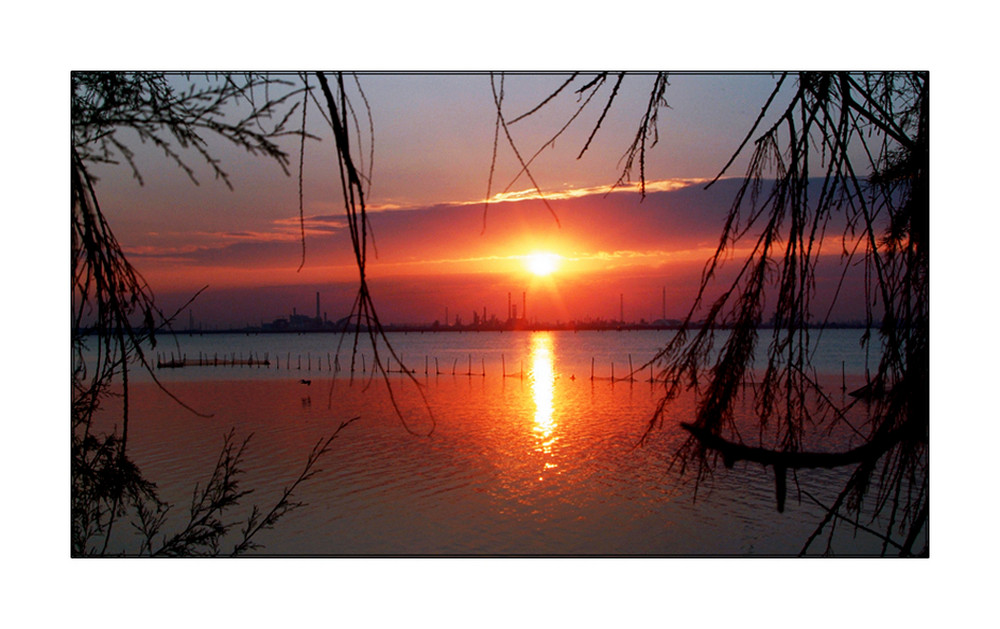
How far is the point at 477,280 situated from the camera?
554cm

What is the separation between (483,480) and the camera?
1061 centimetres

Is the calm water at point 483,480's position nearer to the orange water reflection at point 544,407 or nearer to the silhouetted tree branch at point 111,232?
the orange water reflection at point 544,407

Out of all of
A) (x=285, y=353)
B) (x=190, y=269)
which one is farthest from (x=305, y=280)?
(x=285, y=353)

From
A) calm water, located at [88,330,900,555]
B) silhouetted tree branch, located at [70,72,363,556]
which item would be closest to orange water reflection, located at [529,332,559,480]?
calm water, located at [88,330,900,555]

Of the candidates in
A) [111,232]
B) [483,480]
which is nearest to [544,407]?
[483,480]

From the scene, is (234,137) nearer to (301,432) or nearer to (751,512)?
(751,512)

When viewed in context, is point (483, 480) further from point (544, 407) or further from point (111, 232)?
Result: point (544, 407)

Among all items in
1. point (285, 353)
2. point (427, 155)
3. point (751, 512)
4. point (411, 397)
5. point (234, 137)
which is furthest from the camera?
point (285, 353)

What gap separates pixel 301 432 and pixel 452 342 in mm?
54174

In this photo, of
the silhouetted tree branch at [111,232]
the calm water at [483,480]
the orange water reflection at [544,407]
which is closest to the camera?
the silhouetted tree branch at [111,232]

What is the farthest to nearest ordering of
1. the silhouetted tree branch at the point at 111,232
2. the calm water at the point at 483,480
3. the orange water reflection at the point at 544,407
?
the orange water reflection at the point at 544,407
the calm water at the point at 483,480
the silhouetted tree branch at the point at 111,232

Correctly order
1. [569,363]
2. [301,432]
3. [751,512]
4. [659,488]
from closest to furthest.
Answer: [751,512], [659,488], [301,432], [569,363]

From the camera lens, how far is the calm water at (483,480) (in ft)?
26.6

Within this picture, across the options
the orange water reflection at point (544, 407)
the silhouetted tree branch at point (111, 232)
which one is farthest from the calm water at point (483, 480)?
the silhouetted tree branch at point (111, 232)
